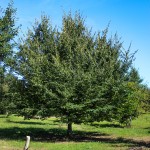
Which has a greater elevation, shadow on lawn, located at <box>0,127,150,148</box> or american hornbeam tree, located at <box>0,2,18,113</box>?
american hornbeam tree, located at <box>0,2,18,113</box>

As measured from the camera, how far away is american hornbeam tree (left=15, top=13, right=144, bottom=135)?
2559 centimetres

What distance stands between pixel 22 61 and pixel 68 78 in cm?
446

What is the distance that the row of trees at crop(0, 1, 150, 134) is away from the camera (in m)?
25.6

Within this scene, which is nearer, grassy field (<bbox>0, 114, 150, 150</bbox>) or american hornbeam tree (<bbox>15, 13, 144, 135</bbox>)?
grassy field (<bbox>0, 114, 150, 150</bbox>)

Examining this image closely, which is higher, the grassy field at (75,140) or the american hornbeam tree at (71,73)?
the american hornbeam tree at (71,73)

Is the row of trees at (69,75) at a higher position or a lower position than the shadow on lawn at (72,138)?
higher

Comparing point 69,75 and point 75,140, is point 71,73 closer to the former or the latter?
point 69,75

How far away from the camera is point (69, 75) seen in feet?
83.6

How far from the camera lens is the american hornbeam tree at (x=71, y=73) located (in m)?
25.6

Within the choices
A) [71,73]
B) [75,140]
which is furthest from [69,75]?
[75,140]

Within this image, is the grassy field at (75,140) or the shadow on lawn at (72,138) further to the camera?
the shadow on lawn at (72,138)

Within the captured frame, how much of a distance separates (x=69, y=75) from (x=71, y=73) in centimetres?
42

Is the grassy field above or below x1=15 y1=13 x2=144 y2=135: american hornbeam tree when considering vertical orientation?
below

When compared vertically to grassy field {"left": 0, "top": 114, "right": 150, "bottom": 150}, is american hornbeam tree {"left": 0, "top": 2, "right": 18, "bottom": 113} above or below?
above
